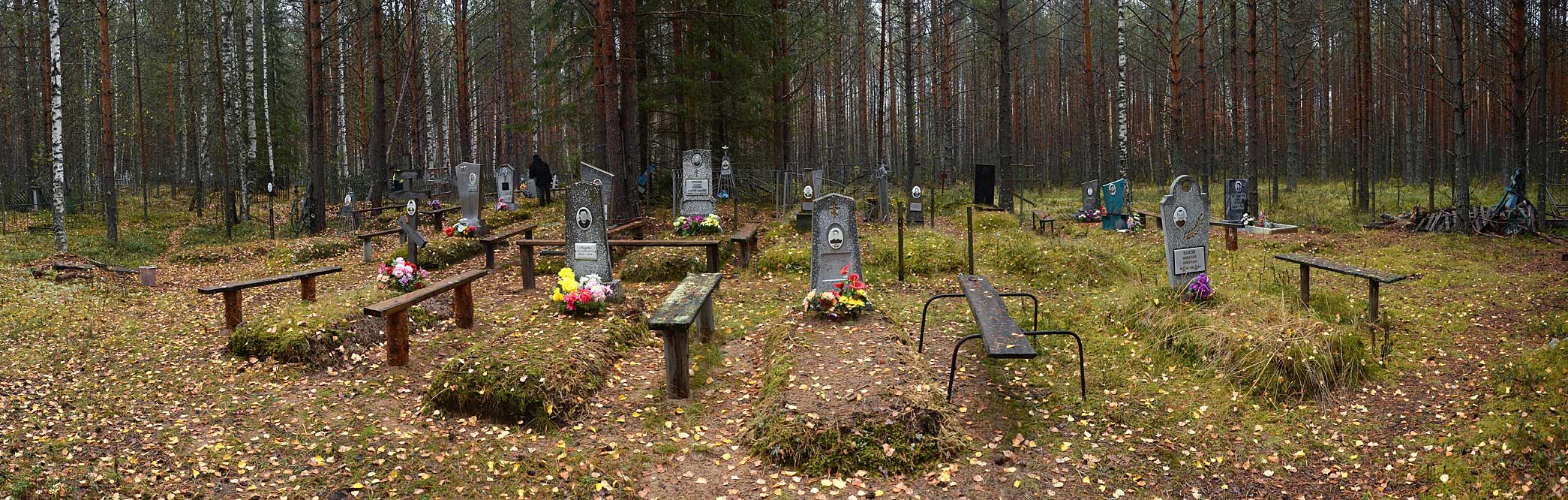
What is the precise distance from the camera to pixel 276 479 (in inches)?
194

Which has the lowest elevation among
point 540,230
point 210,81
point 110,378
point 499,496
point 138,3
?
point 499,496

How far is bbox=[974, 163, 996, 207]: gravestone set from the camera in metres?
22.8

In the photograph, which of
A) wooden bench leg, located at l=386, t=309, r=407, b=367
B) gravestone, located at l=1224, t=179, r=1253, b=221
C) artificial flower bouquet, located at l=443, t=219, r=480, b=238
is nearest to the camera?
wooden bench leg, located at l=386, t=309, r=407, b=367

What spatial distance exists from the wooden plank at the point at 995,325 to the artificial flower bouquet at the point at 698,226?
7.10 m

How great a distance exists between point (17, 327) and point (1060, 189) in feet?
105

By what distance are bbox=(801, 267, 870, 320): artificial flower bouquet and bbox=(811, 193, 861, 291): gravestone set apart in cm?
59

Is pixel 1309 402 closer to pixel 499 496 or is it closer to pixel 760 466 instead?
pixel 760 466

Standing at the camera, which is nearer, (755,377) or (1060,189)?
(755,377)

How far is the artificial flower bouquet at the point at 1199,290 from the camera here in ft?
28.1

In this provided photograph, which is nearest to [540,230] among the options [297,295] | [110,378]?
[297,295]

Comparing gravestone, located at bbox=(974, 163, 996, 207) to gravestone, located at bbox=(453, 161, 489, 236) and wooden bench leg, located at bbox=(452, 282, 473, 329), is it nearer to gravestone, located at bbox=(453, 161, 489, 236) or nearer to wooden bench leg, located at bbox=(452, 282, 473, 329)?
gravestone, located at bbox=(453, 161, 489, 236)

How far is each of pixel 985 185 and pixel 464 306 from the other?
16524mm

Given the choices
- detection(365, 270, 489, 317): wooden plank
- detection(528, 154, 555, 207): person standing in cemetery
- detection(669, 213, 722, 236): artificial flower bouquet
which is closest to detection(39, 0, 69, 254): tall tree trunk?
detection(528, 154, 555, 207): person standing in cemetery

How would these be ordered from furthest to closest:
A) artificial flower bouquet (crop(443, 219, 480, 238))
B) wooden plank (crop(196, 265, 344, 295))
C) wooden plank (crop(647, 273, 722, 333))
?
artificial flower bouquet (crop(443, 219, 480, 238)), wooden plank (crop(196, 265, 344, 295)), wooden plank (crop(647, 273, 722, 333))
